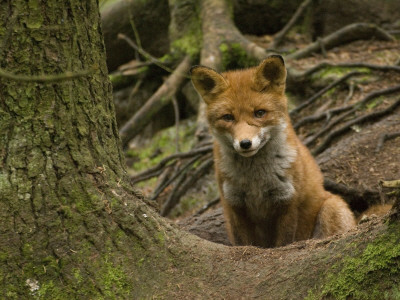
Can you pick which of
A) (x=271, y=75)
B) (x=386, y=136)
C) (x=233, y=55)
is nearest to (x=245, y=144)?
(x=271, y=75)

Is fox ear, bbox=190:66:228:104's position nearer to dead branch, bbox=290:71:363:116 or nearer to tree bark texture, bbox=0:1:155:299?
tree bark texture, bbox=0:1:155:299

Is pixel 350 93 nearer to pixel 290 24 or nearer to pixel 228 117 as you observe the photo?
pixel 290 24

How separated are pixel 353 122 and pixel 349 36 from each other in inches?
115

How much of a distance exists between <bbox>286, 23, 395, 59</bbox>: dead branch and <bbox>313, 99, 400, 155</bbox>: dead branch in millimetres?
2383

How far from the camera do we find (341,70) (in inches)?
333

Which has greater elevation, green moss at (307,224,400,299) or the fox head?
the fox head

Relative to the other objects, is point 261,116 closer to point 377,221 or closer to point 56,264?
point 377,221

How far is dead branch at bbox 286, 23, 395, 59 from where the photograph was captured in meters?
9.24

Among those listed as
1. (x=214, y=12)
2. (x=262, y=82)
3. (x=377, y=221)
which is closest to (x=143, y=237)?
(x=377, y=221)

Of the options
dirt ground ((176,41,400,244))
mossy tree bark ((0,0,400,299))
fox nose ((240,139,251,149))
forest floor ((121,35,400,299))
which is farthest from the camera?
dirt ground ((176,41,400,244))

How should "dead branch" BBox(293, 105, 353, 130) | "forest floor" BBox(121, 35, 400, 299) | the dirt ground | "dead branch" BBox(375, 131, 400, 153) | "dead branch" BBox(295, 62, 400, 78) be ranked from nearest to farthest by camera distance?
1. "forest floor" BBox(121, 35, 400, 299)
2. the dirt ground
3. "dead branch" BBox(375, 131, 400, 153)
4. "dead branch" BBox(293, 105, 353, 130)
5. "dead branch" BBox(295, 62, 400, 78)

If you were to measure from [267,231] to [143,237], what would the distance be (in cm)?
227

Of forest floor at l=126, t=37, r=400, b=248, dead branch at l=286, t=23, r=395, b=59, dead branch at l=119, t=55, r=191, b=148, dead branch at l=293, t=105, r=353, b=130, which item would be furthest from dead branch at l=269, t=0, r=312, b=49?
dead branch at l=293, t=105, r=353, b=130

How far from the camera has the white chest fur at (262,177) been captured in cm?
495
